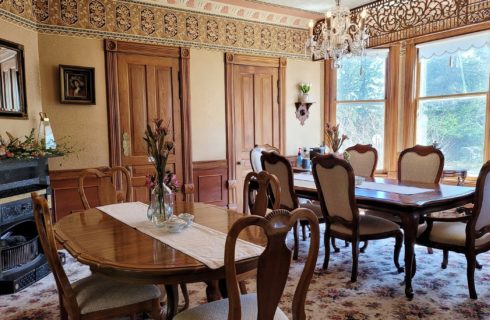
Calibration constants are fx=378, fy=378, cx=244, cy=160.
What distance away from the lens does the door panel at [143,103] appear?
176 inches

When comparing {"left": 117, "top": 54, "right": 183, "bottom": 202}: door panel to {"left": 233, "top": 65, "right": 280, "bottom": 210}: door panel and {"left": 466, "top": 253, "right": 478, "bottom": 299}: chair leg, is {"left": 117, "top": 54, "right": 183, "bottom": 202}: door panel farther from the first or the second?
{"left": 466, "top": 253, "right": 478, "bottom": 299}: chair leg

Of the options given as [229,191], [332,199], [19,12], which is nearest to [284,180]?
[332,199]

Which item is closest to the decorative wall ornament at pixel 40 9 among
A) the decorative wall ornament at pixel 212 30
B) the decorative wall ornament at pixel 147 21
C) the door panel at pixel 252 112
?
the decorative wall ornament at pixel 147 21

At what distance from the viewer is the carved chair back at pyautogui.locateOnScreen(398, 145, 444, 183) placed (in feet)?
12.2

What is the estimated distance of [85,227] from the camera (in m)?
2.20

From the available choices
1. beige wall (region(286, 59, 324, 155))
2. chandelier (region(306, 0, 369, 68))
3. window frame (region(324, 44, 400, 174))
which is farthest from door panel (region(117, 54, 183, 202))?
window frame (region(324, 44, 400, 174))

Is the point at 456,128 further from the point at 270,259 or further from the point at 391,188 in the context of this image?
the point at 270,259

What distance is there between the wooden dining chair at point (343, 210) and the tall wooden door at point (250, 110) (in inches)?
86.9

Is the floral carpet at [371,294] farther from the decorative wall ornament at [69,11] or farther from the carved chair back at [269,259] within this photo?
the decorative wall ornament at [69,11]

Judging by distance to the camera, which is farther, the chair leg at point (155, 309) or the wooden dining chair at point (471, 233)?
the wooden dining chair at point (471, 233)

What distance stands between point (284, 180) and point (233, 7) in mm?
2681

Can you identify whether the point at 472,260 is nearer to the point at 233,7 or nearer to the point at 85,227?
the point at 85,227

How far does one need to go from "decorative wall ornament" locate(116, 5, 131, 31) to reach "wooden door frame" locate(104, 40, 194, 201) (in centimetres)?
18

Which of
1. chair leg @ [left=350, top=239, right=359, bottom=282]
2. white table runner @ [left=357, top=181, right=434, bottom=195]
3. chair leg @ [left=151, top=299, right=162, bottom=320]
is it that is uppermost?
white table runner @ [left=357, top=181, right=434, bottom=195]
